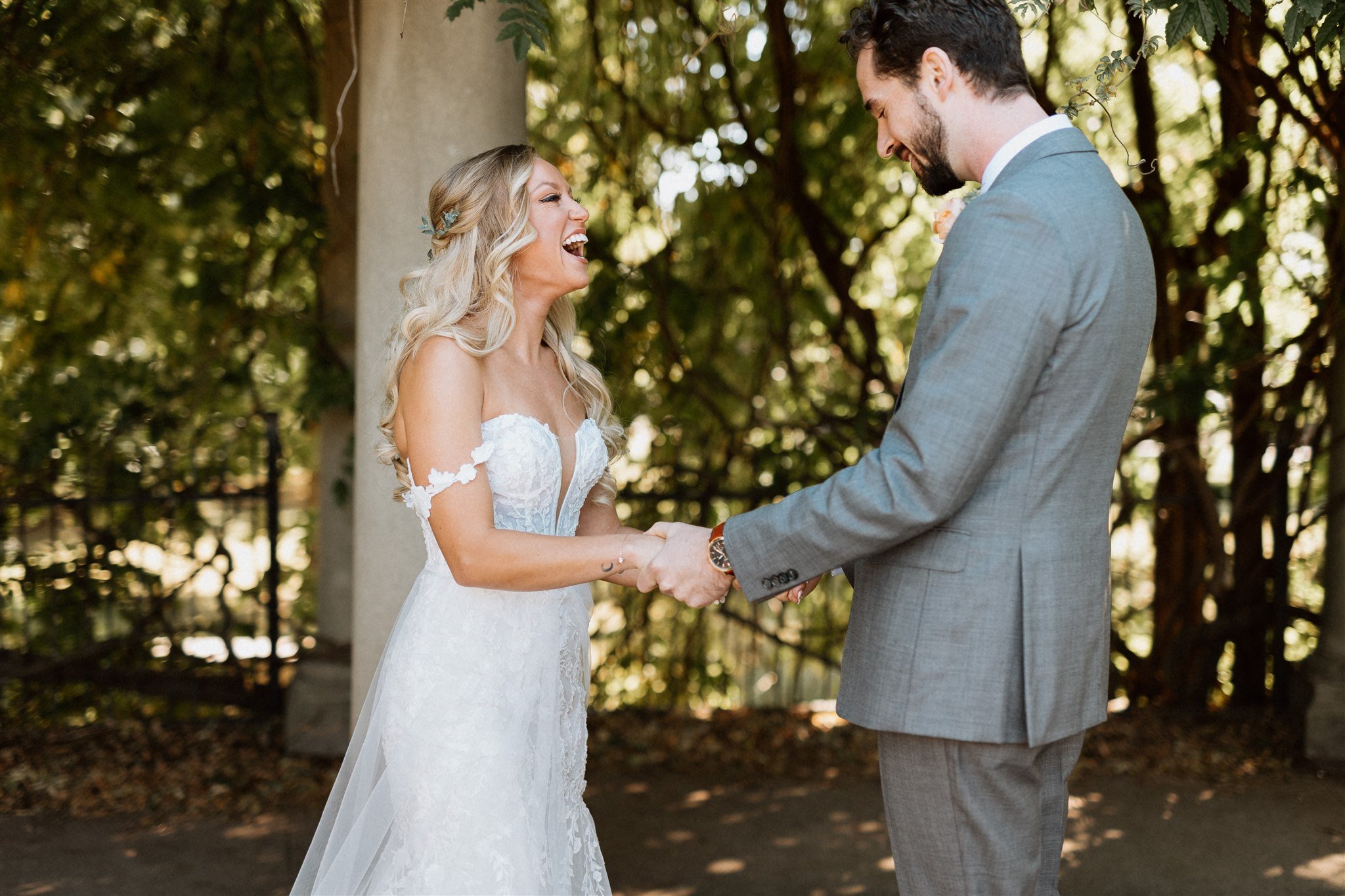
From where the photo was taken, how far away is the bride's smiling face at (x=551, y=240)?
270cm

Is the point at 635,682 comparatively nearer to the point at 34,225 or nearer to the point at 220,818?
the point at 220,818

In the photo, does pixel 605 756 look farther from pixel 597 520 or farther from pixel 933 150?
pixel 933 150

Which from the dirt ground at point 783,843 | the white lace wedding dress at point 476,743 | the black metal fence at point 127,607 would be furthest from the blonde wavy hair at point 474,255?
the black metal fence at point 127,607

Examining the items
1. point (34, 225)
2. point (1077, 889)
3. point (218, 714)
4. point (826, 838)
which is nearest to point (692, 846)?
point (826, 838)

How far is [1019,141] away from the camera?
212cm

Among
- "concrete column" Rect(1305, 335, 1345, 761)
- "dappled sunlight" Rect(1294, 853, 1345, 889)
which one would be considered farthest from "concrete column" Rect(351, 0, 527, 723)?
"concrete column" Rect(1305, 335, 1345, 761)

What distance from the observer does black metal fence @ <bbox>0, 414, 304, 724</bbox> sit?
5293 millimetres

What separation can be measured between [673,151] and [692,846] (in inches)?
148

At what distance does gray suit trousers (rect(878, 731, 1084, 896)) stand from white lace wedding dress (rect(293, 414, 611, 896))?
0.80 metres

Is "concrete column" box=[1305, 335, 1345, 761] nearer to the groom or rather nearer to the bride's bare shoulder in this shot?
the groom

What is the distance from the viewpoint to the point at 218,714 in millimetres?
5418

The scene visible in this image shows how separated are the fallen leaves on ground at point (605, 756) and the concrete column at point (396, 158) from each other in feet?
4.05

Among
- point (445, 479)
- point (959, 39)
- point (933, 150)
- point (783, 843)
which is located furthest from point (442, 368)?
point (783, 843)

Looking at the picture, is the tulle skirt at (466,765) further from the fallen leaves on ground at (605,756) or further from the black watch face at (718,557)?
the fallen leaves on ground at (605,756)
